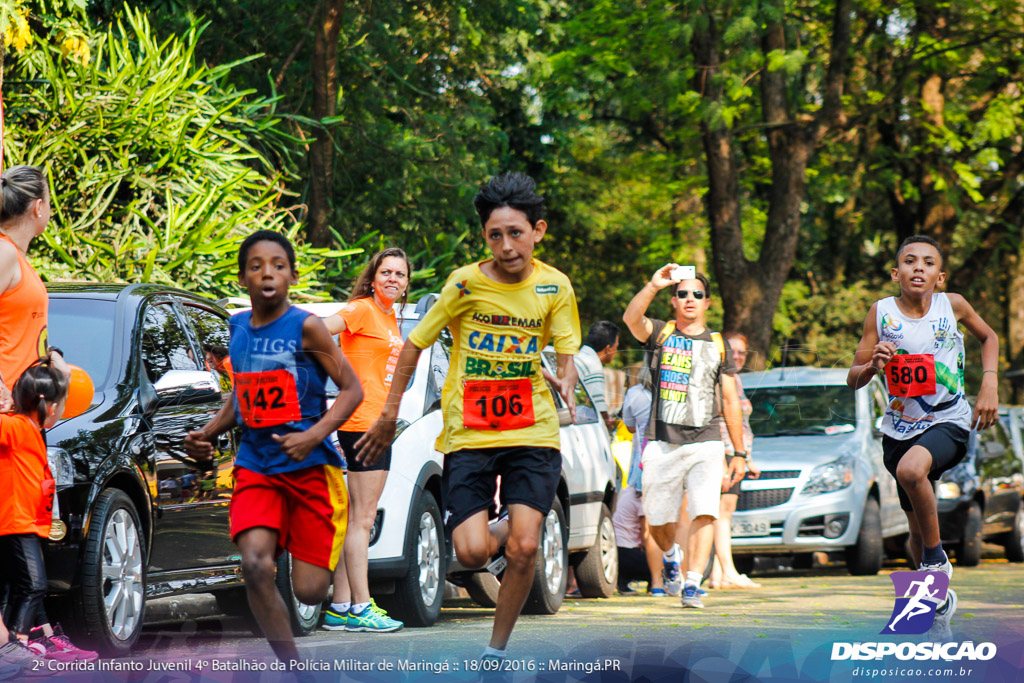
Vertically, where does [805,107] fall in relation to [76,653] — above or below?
above

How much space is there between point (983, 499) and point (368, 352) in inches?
436

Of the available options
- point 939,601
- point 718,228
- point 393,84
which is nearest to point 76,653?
point 939,601

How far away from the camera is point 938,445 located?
23.5 feet

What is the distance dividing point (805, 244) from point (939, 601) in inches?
978

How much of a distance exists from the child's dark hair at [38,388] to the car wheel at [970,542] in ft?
40.6

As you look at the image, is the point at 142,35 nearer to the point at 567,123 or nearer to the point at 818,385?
the point at 818,385

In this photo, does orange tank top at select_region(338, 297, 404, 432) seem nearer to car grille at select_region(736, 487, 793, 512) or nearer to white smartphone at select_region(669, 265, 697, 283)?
white smartphone at select_region(669, 265, 697, 283)

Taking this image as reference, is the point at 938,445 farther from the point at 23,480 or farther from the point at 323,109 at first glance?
the point at 323,109

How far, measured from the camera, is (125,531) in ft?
21.7

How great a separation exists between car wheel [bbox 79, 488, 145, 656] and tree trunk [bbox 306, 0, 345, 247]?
29.7ft

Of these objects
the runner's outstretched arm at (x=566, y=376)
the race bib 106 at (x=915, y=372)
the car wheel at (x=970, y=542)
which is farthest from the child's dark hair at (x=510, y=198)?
the car wheel at (x=970, y=542)

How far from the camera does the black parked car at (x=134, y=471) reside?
6.26 metres

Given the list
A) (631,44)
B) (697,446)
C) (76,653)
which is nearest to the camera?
(76,653)

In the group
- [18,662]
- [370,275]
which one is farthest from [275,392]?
[370,275]
